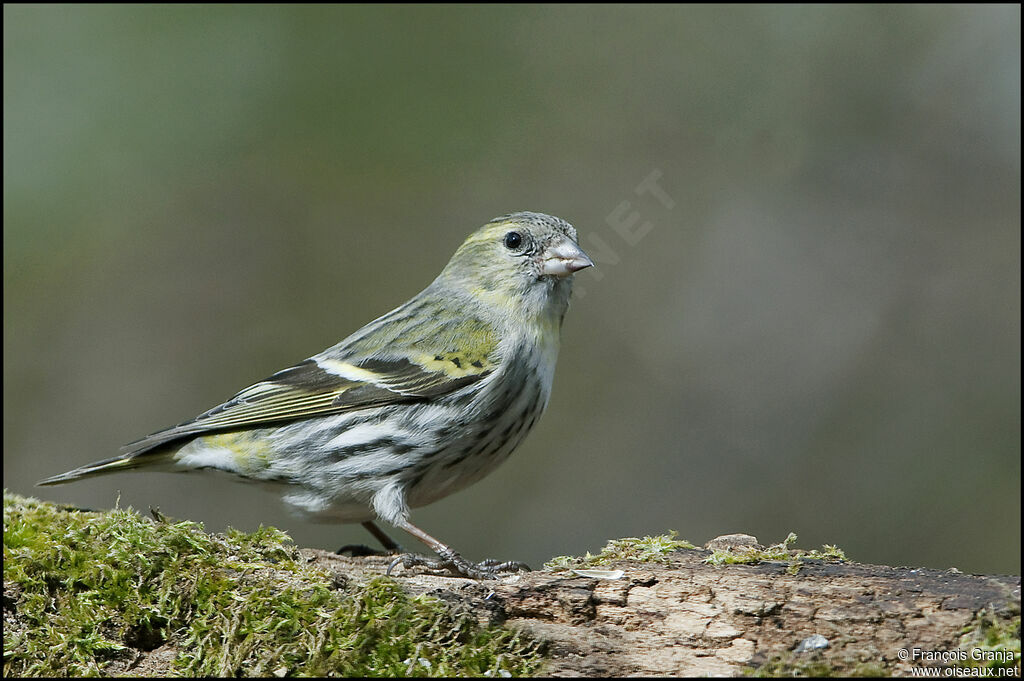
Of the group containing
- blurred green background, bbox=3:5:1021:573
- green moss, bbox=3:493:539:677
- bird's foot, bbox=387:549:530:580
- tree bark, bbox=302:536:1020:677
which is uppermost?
blurred green background, bbox=3:5:1021:573

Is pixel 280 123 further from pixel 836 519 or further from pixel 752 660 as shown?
pixel 752 660

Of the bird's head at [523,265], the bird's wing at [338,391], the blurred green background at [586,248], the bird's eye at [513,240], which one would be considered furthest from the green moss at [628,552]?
the blurred green background at [586,248]

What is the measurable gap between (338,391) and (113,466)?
1.29 metres

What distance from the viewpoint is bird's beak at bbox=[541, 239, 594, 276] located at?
5.51 m

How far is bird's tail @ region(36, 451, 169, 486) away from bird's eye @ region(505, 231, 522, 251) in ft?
7.90

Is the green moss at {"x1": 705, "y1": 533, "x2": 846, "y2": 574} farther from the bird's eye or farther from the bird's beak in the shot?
the bird's eye

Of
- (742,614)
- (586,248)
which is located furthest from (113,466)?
(586,248)

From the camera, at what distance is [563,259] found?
558 centimetres

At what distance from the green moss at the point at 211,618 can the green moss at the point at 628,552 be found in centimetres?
65

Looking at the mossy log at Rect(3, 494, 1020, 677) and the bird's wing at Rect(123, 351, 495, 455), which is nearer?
the mossy log at Rect(3, 494, 1020, 677)

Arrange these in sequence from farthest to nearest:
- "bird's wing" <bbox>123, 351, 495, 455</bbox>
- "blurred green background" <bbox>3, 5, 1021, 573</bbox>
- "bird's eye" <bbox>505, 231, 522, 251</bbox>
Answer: "blurred green background" <bbox>3, 5, 1021, 573</bbox>
"bird's eye" <bbox>505, 231, 522, 251</bbox>
"bird's wing" <bbox>123, 351, 495, 455</bbox>

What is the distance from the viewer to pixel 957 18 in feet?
35.4

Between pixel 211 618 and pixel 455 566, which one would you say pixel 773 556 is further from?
pixel 211 618

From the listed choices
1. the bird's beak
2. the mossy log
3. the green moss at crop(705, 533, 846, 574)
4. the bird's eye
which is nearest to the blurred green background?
the bird's eye
